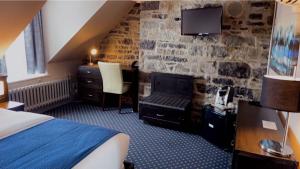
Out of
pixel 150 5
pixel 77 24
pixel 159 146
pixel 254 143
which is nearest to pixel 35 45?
pixel 77 24

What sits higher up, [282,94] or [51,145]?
[282,94]

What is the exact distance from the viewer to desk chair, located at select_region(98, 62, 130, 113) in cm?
413

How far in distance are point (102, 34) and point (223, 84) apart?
2.62 meters

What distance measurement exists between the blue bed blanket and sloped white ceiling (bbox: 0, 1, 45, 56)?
141 centimetres

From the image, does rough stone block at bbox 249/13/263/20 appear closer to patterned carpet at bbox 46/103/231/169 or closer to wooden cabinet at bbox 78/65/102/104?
patterned carpet at bbox 46/103/231/169

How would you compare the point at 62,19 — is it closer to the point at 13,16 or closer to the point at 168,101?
the point at 13,16

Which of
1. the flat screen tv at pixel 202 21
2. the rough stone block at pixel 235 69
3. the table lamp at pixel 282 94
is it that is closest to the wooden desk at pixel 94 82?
the flat screen tv at pixel 202 21

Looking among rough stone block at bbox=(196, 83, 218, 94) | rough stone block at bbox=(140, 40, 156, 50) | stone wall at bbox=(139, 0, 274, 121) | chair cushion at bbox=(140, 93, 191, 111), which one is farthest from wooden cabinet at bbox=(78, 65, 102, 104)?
rough stone block at bbox=(196, 83, 218, 94)

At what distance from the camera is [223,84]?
375 centimetres

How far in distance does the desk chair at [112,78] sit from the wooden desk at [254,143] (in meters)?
2.30

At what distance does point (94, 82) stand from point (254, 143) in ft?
11.7

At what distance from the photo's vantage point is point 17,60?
13.7 feet

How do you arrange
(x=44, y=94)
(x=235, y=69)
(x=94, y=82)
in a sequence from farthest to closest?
(x=94, y=82)
(x=44, y=94)
(x=235, y=69)

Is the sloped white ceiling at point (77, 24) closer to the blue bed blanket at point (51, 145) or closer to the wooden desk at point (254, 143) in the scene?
the blue bed blanket at point (51, 145)
